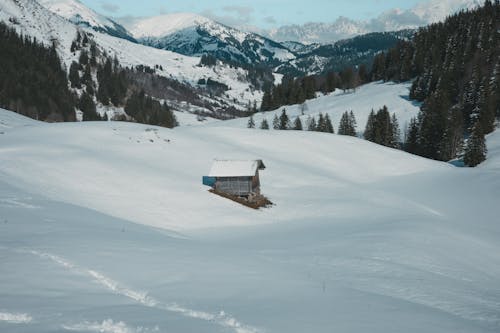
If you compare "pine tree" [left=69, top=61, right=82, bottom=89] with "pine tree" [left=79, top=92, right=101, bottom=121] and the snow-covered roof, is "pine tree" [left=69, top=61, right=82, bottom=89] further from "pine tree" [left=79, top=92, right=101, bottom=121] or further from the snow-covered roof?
the snow-covered roof

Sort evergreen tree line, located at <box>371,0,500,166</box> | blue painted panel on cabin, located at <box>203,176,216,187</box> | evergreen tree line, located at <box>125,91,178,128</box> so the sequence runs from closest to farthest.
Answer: blue painted panel on cabin, located at <box>203,176,216,187</box>
evergreen tree line, located at <box>371,0,500,166</box>
evergreen tree line, located at <box>125,91,178,128</box>

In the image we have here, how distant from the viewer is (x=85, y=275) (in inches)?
460

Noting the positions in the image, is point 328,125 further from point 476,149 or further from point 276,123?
point 476,149

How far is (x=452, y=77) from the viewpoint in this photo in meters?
107

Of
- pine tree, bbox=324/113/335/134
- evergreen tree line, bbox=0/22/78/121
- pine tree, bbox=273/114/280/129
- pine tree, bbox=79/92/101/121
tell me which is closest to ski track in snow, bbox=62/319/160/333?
pine tree, bbox=324/113/335/134

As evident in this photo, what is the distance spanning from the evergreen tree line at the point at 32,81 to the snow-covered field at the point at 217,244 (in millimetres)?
92652

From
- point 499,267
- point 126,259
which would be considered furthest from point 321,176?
point 126,259

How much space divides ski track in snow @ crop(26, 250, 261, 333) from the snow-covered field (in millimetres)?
55

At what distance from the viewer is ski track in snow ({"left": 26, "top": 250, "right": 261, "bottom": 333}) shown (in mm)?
8906

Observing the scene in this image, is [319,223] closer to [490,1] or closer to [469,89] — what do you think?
[469,89]

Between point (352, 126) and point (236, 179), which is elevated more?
point (352, 126)

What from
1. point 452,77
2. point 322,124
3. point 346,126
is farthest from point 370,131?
point 452,77

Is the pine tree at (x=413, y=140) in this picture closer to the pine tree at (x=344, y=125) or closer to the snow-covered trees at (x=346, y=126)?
the snow-covered trees at (x=346, y=126)

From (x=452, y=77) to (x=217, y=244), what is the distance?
106m
